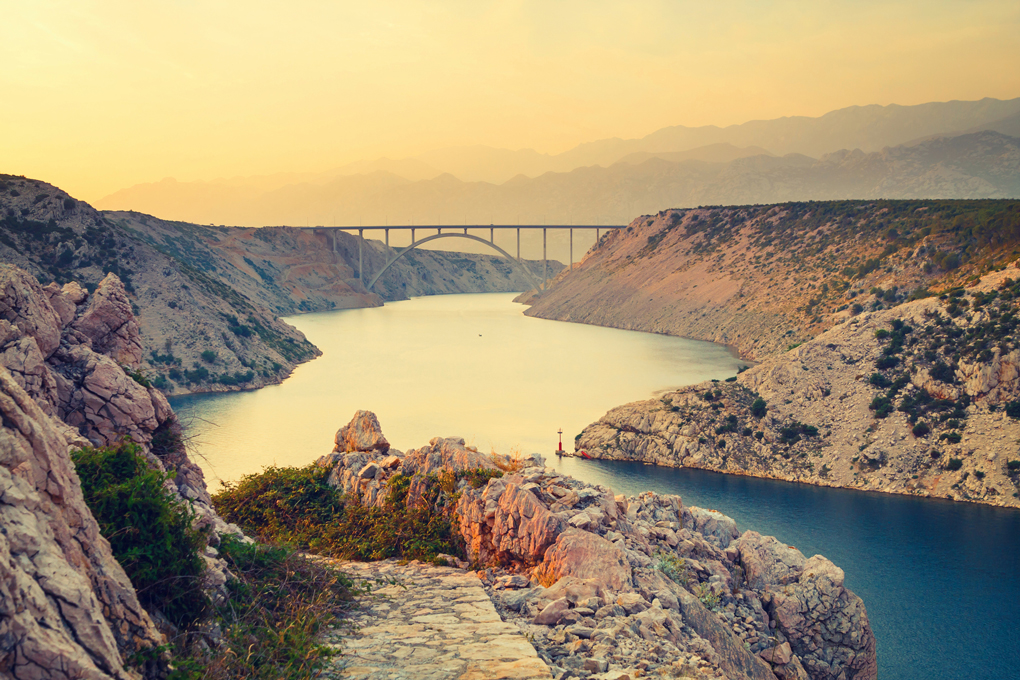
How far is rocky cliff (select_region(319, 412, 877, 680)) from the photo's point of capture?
25.5ft

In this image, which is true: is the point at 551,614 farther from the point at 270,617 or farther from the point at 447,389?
the point at 447,389

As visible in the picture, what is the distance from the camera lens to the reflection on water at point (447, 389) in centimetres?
3300

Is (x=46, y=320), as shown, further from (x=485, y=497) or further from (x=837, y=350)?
(x=837, y=350)

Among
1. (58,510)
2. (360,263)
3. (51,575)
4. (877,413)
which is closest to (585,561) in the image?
(58,510)

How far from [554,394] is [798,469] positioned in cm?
1711

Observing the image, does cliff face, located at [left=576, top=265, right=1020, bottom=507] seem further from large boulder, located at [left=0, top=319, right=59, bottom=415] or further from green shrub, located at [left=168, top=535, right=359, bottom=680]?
large boulder, located at [left=0, top=319, right=59, bottom=415]

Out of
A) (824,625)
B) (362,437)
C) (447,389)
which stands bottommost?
(447,389)

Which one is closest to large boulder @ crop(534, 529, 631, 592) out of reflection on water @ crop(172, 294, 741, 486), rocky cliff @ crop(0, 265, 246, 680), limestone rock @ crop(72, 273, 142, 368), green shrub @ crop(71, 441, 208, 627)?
rocky cliff @ crop(0, 265, 246, 680)

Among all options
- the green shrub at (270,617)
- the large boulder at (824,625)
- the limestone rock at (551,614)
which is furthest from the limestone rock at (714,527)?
the green shrub at (270,617)

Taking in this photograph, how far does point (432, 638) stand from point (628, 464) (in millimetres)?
25452

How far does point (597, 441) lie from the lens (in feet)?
109

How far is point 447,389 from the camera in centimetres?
4500

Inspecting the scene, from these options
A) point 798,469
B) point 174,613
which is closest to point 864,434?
point 798,469

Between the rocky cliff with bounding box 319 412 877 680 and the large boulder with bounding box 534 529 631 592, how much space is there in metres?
0.02
